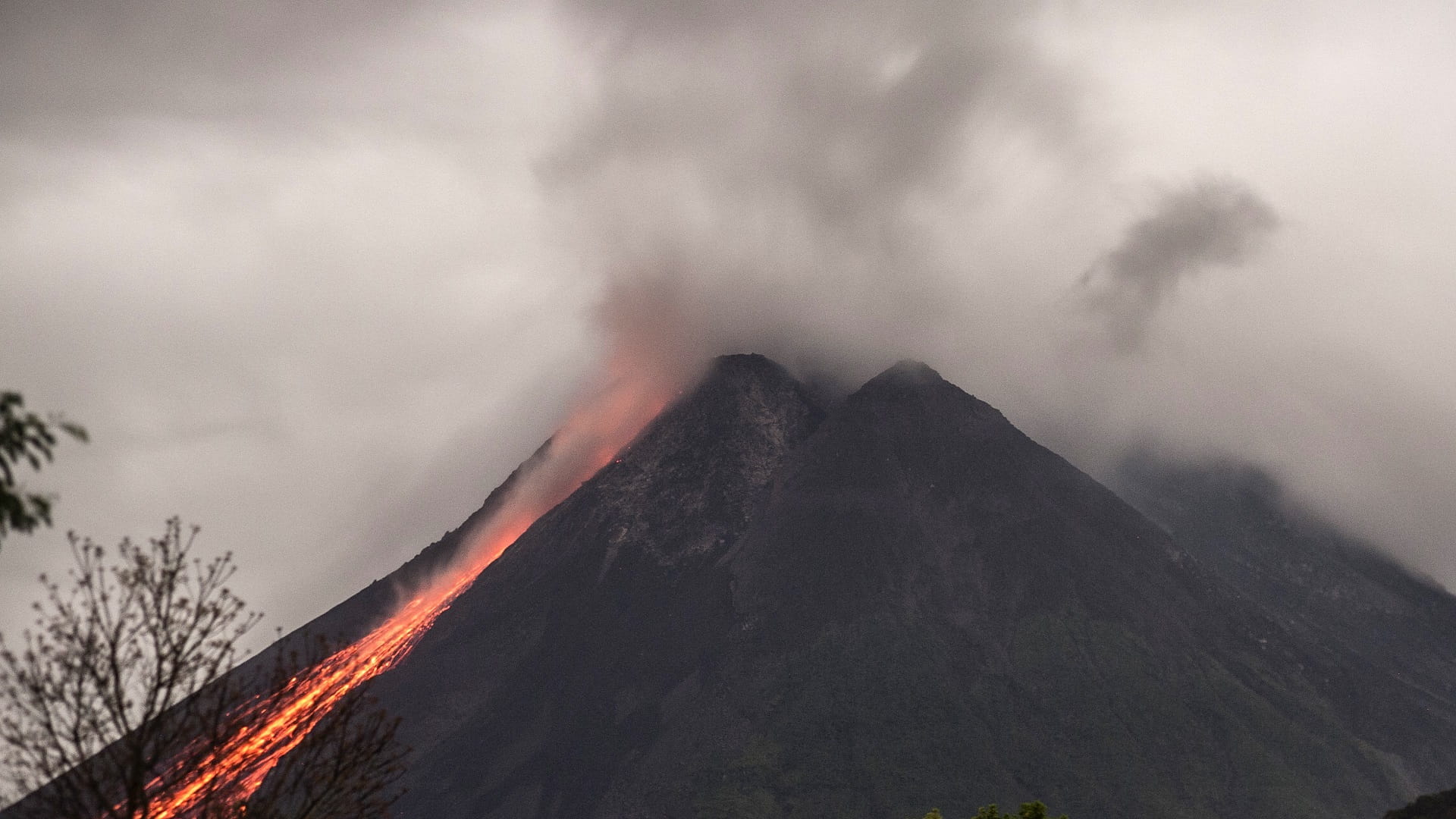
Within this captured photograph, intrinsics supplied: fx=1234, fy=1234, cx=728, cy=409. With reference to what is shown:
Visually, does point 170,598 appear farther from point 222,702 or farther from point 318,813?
point 318,813

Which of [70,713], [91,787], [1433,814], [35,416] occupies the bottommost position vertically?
[1433,814]

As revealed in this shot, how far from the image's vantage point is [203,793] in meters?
24.3

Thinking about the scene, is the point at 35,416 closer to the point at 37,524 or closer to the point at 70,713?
the point at 37,524

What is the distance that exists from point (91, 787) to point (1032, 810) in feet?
126

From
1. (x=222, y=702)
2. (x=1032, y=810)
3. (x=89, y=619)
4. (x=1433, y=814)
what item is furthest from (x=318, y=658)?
(x=1433, y=814)

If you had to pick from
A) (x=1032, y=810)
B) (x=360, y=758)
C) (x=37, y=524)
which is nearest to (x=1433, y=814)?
(x=1032, y=810)

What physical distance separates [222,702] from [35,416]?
7.69 meters

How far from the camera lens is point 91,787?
69.2ft

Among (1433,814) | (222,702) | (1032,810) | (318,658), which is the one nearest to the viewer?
(222,702)

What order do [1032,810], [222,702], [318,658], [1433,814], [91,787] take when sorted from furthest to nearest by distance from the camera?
[1433,814], [1032,810], [318,658], [222,702], [91,787]

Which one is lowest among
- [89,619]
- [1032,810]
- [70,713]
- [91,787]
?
[1032,810]

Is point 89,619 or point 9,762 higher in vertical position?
point 89,619

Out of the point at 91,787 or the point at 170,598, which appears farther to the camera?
the point at 170,598

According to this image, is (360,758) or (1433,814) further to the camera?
(1433,814)
